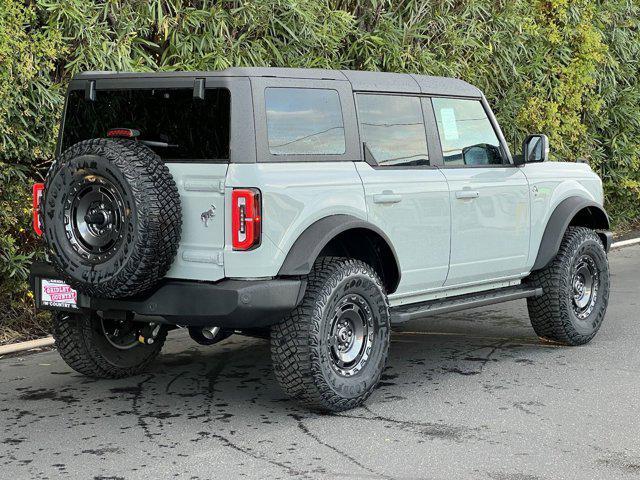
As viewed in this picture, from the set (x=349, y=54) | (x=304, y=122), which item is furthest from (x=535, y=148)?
(x=349, y=54)

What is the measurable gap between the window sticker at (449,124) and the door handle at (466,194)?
0.37 m

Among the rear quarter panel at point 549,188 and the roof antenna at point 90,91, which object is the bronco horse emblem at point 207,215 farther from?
the rear quarter panel at point 549,188

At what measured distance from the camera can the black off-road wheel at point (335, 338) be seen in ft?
19.7

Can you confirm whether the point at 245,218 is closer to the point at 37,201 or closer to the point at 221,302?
the point at 221,302

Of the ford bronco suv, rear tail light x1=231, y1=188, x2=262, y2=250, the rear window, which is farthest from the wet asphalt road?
the rear window

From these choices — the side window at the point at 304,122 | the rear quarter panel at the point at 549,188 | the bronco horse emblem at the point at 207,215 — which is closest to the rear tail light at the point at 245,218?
the bronco horse emblem at the point at 207,215

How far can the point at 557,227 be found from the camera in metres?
7.84

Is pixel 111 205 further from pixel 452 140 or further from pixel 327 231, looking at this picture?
pixel 452 140

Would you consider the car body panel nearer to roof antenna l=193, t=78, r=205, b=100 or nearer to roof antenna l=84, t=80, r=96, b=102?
roof antenna l=193, t=78, r=205, b=100

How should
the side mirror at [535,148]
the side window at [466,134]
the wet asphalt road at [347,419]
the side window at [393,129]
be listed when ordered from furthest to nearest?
the side mirror at [535,148] < the side window at [466,134] < the side window at [393,129] < the wet asphalt road at [347,419]

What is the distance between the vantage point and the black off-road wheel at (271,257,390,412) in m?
5.99

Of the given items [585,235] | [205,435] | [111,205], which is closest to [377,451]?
[205,435]

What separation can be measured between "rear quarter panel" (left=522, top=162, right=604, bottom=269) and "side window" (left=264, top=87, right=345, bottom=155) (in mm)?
1848

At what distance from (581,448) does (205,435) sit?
182 centimetres
